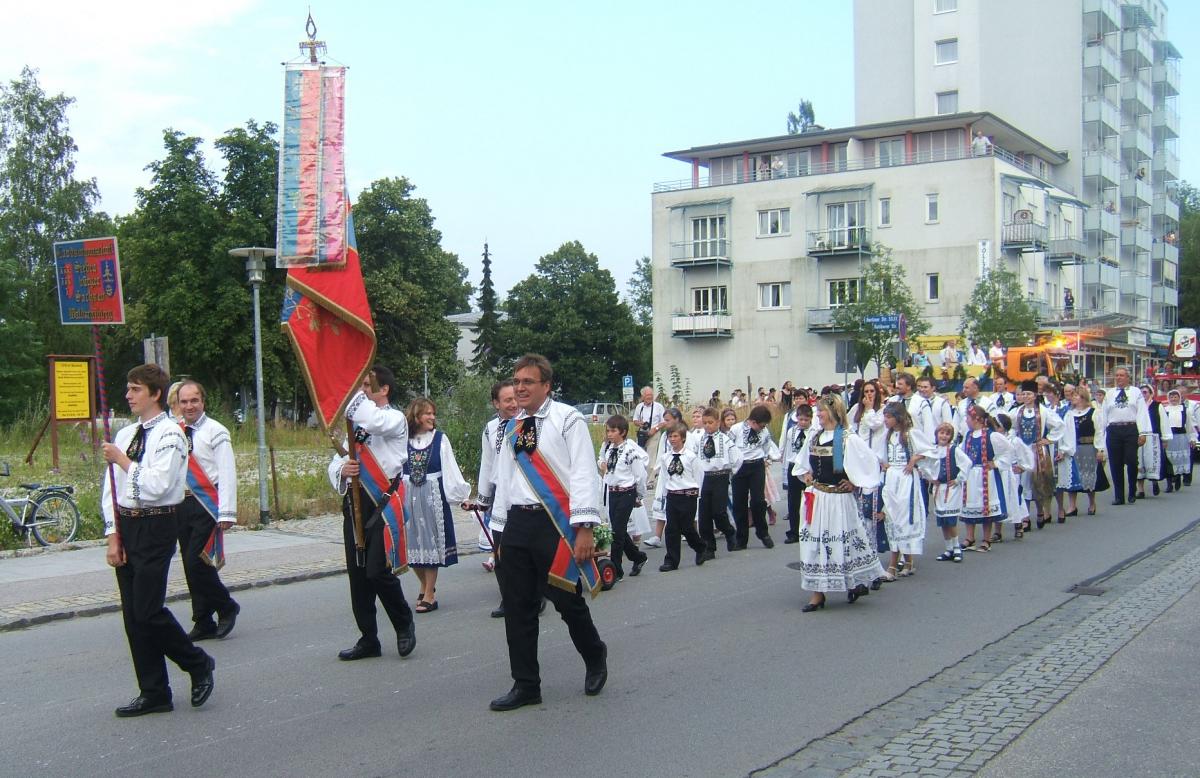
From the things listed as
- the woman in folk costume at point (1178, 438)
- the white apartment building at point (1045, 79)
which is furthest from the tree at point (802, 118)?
the woman in folk costume at point (1178, 438)

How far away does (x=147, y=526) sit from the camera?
20.4 feet

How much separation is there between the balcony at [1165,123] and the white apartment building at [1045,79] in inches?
332

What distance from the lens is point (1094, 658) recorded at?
24.7 feet

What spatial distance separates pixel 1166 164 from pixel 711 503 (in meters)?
79.1

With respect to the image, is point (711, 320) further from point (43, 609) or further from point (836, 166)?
point (43, 609)

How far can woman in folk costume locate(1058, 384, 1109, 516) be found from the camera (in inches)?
632

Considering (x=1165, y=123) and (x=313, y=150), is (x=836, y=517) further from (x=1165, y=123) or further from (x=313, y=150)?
(x=1165, y=123)

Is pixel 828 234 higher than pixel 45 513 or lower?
higher

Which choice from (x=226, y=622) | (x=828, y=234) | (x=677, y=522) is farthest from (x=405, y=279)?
(x=226, y=622)

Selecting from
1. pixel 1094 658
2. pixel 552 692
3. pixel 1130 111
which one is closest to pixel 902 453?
pixel 1094 658

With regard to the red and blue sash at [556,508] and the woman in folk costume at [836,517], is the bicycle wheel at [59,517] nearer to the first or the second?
the woman in folk costume at [836,517]

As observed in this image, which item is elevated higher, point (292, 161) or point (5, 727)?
point (292, 161)

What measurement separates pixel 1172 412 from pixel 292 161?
17.8 meters

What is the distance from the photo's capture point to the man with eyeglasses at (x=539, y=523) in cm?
637
